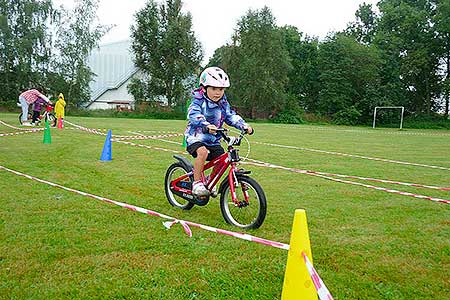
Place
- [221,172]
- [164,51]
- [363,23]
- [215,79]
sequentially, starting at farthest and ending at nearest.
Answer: [363,23], [164,51], [221,172], [215,79]

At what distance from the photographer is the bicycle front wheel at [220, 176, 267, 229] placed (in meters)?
4.38

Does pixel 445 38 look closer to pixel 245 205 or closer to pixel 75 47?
pixel 75 47

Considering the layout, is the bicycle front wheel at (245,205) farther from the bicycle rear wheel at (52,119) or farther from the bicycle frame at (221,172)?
→ the bicycle rear wheel at (52,119)

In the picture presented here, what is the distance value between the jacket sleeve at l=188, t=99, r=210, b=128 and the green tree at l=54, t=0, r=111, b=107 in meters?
41.7

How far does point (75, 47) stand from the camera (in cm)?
4416

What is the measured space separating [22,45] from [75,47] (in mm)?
4857

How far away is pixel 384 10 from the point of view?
57.0 m

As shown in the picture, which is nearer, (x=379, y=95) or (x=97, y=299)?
(x=97, y=299)

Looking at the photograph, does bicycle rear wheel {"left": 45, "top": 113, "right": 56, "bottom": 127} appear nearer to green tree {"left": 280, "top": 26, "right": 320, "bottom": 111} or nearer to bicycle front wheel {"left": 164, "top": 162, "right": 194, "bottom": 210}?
bicycle front wheel {"left": 164, "top": 162, "right": 194, "bottom": 210}

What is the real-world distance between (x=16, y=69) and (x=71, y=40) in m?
6.05

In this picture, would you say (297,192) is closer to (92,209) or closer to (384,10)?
(92,209)

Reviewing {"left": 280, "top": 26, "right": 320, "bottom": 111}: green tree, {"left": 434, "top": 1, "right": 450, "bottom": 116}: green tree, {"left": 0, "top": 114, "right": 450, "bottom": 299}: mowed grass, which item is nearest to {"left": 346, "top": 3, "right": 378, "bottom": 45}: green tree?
{"left": 280, "top": 26, "right": 320, "bottom": 111}: green tree

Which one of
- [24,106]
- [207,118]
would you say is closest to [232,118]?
[207,118]

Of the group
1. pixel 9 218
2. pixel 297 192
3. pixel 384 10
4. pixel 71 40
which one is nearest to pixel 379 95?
pixel 384 10
